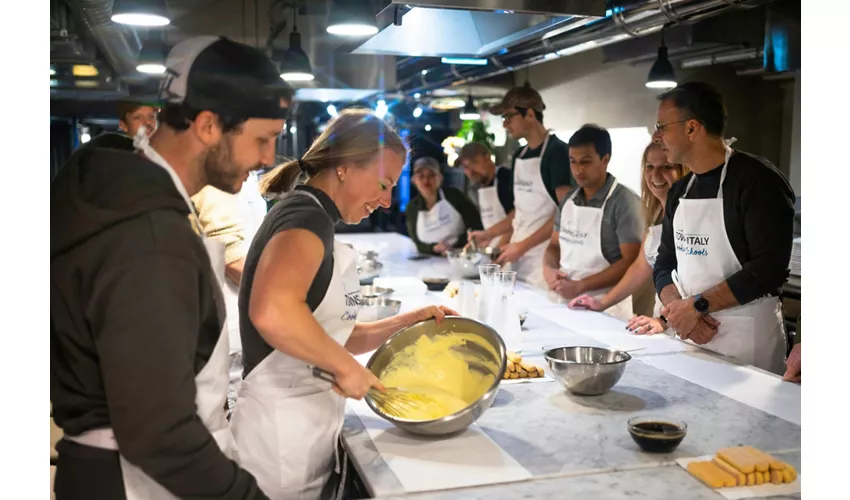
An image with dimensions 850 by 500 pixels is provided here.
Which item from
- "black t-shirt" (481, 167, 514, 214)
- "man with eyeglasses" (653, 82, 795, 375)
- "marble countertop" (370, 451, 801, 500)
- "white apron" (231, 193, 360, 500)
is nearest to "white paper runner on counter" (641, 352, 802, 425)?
"man with eyeglasses" (653, 82, 795, 375)

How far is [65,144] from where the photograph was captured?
3990 mm

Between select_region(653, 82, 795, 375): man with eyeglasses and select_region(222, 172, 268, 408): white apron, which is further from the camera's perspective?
select_region(653, 82, 795, 375): man with eyeglasses

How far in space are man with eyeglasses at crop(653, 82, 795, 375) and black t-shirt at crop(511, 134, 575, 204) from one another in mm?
1455

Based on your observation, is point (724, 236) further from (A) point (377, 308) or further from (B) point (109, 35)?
(B) point (109, 35)

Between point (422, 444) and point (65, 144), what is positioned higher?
point (65, 144)

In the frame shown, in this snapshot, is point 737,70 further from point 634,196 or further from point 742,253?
point 742,253

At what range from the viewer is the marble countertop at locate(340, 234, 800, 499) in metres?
1.44

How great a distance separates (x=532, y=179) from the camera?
4.39 metres

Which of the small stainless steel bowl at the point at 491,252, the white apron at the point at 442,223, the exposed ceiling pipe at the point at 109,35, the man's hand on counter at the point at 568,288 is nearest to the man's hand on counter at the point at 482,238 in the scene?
the small stainless steel bowl at the point at 491,252

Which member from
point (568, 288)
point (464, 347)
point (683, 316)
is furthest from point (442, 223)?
point (464, 347)

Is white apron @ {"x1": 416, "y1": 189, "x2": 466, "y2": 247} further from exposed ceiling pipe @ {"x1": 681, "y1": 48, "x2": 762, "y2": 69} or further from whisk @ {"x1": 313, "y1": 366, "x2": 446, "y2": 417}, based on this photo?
whisk @ {"x1": 313, "y1": 366, "x2": 446, "y2": 417}

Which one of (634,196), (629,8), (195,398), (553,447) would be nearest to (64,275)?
(195,398)

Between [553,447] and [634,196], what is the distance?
221cm

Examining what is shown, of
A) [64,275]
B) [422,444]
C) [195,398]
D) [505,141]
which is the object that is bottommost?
[422,444]
